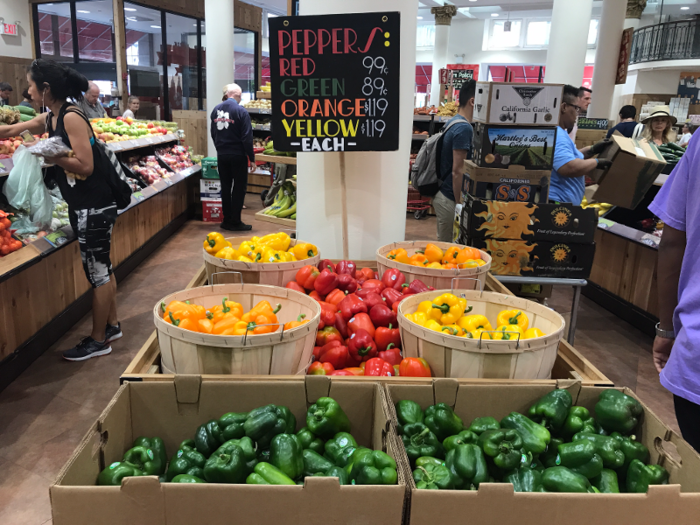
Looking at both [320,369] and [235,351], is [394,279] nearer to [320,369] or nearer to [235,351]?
[320,369]

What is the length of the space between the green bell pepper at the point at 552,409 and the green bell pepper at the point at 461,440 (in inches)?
9.7

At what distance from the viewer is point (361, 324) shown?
237 cm

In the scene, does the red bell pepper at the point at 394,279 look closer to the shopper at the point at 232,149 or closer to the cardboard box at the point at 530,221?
the cardboard box at the point at 530,221

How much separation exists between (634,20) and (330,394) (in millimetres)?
20357

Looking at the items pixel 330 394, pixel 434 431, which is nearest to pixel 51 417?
pixel 330 394

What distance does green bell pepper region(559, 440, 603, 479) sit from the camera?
153cm

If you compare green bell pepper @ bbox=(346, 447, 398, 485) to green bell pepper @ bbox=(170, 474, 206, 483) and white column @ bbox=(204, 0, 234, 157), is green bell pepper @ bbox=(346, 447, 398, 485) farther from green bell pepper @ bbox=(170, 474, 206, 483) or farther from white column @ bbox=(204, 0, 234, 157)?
white column @ bbox=(204, 0, 234, 157)

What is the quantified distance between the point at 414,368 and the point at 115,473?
99 cm

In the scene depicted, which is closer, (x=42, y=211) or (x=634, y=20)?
(x=42, y=211)

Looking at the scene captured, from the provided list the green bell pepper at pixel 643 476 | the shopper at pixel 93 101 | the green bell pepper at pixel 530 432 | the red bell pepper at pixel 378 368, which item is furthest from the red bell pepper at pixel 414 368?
the shopper at pixel 93 101

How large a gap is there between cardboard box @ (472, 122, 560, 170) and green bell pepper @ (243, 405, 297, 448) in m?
2.22

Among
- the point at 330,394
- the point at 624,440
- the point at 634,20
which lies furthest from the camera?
the point at 634,20

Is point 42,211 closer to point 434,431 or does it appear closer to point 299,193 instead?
point 299,193

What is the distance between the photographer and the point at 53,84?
3.25 m
